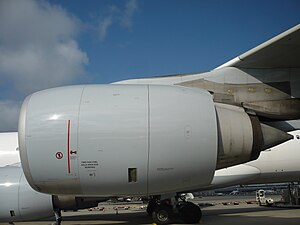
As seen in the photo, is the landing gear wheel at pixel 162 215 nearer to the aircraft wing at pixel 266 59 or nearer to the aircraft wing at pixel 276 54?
the aircraft wing at pixel 266 59

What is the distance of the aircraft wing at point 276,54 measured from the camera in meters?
5.04

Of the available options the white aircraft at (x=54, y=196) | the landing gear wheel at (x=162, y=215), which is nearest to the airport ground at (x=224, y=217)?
the landing gear wheel at (x=162, y=215)

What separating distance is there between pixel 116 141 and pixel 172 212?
24.8 feet

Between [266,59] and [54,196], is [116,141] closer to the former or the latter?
[266,59]

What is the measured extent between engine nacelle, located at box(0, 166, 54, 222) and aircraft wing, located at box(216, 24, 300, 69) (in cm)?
588

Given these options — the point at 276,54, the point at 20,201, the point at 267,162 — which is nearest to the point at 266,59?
the point at 276,54

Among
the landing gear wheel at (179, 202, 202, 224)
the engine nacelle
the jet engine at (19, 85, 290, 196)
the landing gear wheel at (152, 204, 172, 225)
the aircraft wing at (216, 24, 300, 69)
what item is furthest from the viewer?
the landing gear wheel at (179, 202, 202, 224)

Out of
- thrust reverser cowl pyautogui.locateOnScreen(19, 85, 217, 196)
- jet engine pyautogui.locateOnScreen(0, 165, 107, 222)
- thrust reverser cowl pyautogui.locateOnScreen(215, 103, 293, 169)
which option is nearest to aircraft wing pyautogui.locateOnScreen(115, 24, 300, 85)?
thrust reverser cowl pyautogui.locateOnScreen(215, 103, 293, 169)

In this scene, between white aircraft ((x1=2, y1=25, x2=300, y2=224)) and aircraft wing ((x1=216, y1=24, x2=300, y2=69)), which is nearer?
white aircraft ((x1=2, y1=25, x2=300, y2=224))

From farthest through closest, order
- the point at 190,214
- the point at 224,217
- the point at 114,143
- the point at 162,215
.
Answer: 1. the point at 224,217
2. the point at 190,214
3. the point at 162,215
4. the point at 114,143

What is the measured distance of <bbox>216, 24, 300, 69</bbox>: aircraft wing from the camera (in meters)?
5.04

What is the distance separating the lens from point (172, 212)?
11711mm

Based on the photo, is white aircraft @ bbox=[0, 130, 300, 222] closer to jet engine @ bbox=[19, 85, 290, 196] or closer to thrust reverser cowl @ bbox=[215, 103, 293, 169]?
jet engine @ bbox=[19, 85, 290, 196]

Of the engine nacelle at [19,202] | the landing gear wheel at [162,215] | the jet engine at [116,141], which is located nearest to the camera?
the jet engine at [116,141]
